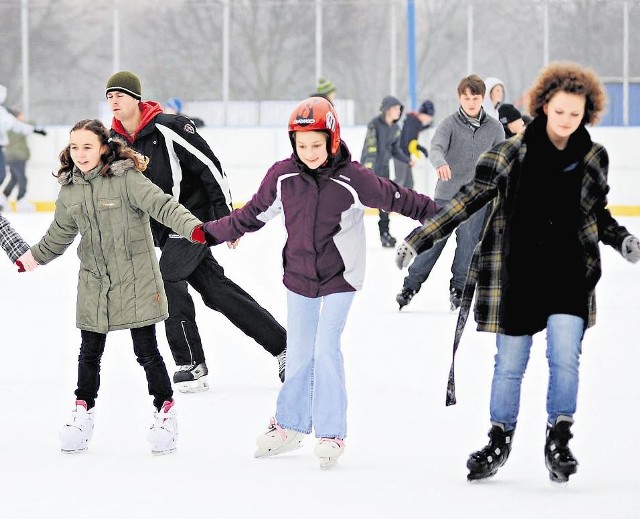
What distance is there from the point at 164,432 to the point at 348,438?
62cm

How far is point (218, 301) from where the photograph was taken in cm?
573

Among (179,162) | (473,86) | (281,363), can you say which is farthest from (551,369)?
(473,86)

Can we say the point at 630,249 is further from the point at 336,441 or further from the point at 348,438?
the point at 348,438

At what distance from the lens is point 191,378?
575 cm

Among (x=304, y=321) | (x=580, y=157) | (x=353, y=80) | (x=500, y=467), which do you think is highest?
(x=353, y=80)

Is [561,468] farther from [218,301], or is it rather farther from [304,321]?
[218,301]

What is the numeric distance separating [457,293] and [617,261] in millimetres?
4262

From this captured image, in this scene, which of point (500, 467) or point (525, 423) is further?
point (525, 423)

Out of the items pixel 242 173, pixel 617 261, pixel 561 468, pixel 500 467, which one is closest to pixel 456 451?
pixel 500 467

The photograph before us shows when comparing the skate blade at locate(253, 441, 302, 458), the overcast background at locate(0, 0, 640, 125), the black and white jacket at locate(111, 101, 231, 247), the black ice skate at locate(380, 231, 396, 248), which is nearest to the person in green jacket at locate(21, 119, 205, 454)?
the skate blade at locate(253, 441, 302, 458)

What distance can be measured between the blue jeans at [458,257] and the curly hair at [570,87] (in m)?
4.28

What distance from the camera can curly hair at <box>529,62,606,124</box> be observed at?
3939 mm

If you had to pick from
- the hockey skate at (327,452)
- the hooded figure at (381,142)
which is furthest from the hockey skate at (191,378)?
the hooded figure at (381,142)

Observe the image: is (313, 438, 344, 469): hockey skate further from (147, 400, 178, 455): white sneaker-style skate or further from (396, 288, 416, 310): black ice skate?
(396, 288, 416, 310): black ice skate
